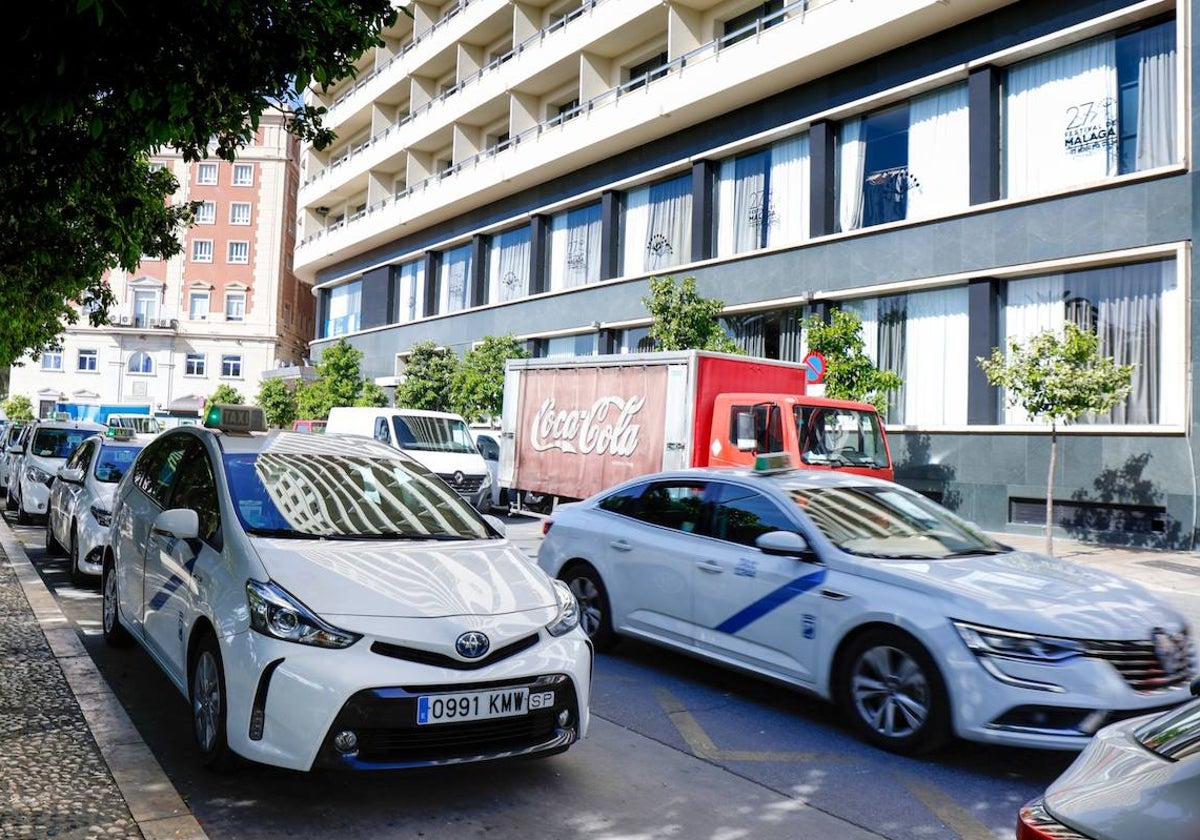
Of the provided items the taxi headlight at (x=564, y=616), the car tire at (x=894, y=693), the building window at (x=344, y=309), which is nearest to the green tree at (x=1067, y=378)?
the car tire at (x=894, y=693)

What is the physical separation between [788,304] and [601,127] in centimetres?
787

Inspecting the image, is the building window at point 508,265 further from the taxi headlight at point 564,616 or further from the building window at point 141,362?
the building window at point 141,362

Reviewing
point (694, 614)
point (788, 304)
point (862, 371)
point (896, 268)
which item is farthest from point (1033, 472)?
point (694, 614)

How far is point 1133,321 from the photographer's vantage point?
53.2 ft

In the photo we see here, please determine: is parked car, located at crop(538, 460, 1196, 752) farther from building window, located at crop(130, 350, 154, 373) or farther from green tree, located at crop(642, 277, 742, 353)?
building window, located at crop(130, 350, 154, 373)

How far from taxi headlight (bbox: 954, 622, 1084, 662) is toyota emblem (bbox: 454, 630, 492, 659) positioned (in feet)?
7.68

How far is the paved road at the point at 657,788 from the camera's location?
393 centimetres

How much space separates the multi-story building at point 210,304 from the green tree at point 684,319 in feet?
157

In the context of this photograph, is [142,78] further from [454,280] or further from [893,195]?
[454,280]

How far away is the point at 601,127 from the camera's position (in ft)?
84.3

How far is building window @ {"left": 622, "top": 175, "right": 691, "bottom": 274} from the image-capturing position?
2478 cm

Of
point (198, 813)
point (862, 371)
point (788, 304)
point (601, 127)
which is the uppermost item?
point (601, 127)

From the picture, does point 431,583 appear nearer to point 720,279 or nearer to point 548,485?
point 548,485

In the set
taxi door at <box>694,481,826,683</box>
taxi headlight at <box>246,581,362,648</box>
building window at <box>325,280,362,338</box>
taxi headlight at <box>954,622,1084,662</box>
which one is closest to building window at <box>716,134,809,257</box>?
taxi door at <box>694,481,826,683</box>
